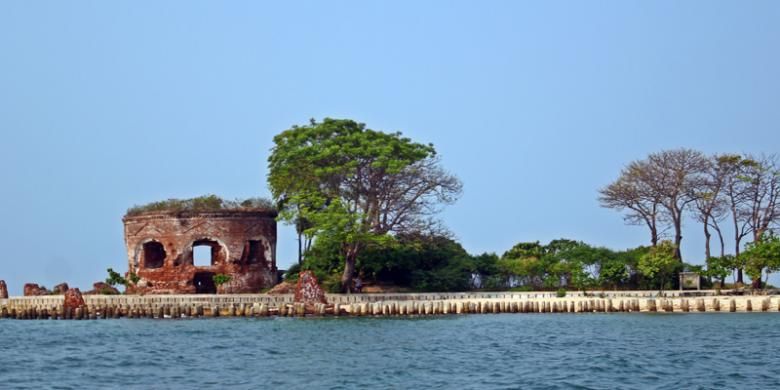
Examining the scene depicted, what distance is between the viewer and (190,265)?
63031mm

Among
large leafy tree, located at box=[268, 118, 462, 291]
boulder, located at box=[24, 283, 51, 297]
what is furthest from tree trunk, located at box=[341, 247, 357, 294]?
boulder, located at box=[24, 283, 51, 297]

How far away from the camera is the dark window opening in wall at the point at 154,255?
64812 mm

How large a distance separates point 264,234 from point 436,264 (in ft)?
29.5

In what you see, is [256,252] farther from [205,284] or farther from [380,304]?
[380,304]

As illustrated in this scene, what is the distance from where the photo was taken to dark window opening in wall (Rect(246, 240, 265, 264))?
64688 millimetres

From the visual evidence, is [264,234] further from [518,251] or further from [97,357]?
[97,357]

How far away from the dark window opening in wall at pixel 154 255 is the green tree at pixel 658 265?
79.6 feet

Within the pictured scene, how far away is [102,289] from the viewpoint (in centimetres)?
6331

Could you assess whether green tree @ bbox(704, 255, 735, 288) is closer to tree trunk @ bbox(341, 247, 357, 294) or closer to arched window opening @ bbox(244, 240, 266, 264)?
tree trunk @ bbox(341, 247, 357, 294)

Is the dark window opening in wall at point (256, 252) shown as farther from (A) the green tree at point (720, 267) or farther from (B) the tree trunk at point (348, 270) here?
(A) the green tree at point (720, 267)

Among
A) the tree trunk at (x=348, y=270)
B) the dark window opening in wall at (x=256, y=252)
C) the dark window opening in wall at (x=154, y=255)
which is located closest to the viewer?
the tree trunk at (x=348, y=270)

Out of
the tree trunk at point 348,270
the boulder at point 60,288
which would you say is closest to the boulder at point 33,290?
the boulder at point 60,288

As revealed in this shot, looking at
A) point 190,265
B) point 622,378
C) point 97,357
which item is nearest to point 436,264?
point 190,265

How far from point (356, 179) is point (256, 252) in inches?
268
